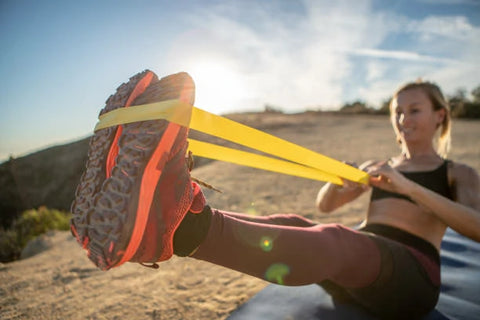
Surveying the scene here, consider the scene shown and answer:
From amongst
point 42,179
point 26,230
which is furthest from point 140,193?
point 42,179

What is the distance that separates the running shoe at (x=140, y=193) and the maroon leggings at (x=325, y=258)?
155 millimetres

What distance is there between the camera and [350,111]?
64.4 feet

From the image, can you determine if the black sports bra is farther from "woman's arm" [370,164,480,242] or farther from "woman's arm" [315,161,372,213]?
"woman's arm" [315,161,372,213]

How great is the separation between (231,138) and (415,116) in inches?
56.4

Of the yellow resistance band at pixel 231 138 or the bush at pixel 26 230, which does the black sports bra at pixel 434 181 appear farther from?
the bush at pixel 26 230

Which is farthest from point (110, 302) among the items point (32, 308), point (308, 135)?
point (308, 135)

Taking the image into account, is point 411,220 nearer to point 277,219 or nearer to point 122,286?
point 277,219

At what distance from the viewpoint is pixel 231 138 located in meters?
1.09

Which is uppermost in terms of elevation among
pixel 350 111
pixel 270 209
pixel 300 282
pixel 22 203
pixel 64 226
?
pixel 350 111

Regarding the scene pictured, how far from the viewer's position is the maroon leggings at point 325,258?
0.92 m

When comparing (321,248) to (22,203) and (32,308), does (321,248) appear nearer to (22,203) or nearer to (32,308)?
(32,308)

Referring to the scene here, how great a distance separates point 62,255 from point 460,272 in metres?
3.67

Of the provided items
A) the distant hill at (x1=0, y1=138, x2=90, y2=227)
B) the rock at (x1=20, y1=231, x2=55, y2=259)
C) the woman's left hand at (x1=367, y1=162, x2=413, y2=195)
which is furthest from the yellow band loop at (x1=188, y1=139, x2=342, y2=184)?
the distant hill at (x1=0, y1=138, x2=90, y2=227)

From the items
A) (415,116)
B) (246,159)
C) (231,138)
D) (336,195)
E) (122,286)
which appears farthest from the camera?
(122,286)
